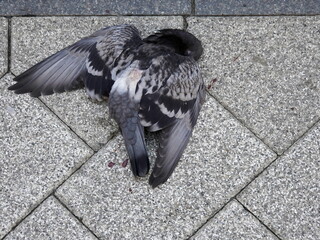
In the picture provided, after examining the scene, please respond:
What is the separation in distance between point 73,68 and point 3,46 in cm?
68

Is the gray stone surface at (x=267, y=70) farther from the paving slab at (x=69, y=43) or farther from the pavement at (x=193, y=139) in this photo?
the paving slab at (x=69, y=43)

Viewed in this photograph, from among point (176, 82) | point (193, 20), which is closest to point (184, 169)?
point (176, 82)

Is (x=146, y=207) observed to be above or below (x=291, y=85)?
below

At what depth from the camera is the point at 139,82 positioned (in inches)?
153

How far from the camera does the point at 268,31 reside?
4.63 m

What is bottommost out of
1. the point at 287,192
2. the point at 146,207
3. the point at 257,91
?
the point at 146,207

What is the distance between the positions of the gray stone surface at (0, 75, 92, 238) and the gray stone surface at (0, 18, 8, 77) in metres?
0.17

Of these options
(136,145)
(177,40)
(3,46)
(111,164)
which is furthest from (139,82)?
(3,46)

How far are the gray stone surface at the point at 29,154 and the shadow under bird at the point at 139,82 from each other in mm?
154

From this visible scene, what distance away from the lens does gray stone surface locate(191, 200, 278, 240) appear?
389 cm

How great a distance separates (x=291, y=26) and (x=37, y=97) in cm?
212

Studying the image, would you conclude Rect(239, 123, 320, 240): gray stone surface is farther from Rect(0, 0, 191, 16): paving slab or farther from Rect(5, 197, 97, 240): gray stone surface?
Rect(0, 0, 191, 16): paving slab

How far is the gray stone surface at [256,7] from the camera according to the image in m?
4.73

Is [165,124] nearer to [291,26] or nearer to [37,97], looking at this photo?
[37,97]
